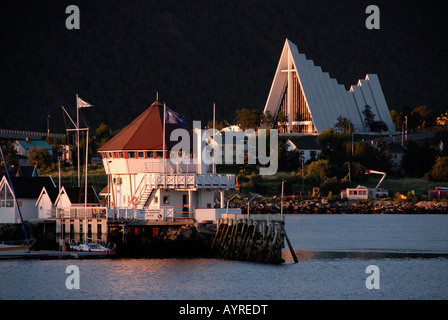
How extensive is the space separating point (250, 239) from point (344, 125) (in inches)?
3847

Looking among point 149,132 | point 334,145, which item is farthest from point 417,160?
point 149,132

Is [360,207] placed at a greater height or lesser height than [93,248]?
lesser

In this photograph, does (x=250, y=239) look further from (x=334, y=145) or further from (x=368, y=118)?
(x=368, y=118)

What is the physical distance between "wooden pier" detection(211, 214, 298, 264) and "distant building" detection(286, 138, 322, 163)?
73.6 meters

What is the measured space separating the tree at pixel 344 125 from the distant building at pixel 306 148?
1718cm

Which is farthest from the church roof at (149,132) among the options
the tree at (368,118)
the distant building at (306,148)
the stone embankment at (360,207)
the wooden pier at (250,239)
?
the tree at (368,118)

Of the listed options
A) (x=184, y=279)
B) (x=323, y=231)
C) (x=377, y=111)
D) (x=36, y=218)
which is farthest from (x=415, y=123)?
(x=184, y=279)

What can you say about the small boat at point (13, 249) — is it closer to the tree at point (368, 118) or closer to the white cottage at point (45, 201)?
the white cottage at point (45, 201)

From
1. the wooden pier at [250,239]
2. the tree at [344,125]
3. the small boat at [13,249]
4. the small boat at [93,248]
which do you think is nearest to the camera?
the wooden pier at [250,239]

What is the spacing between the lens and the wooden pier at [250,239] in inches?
1890

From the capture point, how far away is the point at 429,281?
151 ft

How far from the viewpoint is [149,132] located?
181 ft

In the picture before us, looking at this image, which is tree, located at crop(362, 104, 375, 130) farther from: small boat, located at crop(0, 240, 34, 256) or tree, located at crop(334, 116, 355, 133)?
small boat, located at crop(0, 240, 34, 256)
